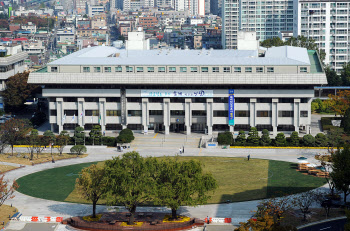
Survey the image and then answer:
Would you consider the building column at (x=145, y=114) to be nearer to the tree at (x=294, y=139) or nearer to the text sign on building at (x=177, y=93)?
the text sign on building at (x=177, y=93)

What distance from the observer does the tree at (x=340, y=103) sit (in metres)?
174

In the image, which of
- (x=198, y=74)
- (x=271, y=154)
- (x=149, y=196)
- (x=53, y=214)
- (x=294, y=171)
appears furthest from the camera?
(x=198, y=74)

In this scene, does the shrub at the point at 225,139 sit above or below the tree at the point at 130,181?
below

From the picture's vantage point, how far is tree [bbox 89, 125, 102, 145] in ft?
527

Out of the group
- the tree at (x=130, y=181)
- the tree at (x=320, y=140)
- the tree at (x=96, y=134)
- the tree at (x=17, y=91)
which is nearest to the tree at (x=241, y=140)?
the tree at (x=320, y=140)

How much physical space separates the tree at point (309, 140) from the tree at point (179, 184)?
52110 mm

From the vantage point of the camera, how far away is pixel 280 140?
6176 inches

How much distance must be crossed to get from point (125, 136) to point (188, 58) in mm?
26593

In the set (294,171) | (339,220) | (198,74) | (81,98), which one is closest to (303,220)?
(339,220)

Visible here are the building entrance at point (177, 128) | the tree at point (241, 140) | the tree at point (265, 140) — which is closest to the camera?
the tree at point (265, 140)

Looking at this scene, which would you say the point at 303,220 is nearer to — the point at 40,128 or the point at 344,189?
the point at 344,189

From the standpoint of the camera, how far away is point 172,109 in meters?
169

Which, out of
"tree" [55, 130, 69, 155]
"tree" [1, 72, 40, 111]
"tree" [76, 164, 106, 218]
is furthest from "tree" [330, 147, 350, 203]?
"tree" [1, 72, 40, 111]

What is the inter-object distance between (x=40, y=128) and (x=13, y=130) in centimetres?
2156
